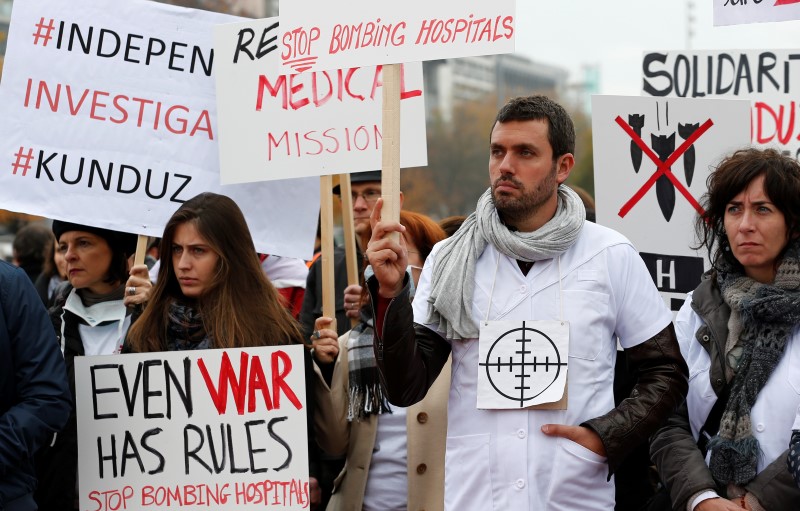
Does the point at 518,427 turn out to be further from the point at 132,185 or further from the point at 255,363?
the point at 132,185

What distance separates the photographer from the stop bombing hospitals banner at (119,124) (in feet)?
18.4

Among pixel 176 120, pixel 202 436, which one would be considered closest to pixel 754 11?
pixel 176 120

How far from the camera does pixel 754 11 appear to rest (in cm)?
518

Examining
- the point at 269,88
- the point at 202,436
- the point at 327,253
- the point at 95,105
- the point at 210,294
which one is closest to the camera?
the point at 202,436

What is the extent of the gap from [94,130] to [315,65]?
201cm

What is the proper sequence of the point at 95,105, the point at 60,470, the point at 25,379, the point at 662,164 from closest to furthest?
1. the point at 25,379
2. the point at 60,470
3. the point at 662,164
4. the point at 95,105

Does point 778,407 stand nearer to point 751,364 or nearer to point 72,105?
point 751,364

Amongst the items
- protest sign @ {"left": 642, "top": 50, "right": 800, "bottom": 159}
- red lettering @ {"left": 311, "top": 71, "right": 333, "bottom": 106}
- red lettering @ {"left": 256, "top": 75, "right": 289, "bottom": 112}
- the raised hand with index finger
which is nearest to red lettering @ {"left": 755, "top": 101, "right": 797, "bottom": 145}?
protest sign @ {"left": 642, "top": 50, "right": 800, "bottom": 159}

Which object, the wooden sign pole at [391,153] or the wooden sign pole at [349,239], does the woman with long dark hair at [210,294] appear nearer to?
the wooden sign pole at [349,239]

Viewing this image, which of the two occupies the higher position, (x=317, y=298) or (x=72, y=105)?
(x=72, y=105)

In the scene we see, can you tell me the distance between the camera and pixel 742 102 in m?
5.34

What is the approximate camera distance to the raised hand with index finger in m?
3.49

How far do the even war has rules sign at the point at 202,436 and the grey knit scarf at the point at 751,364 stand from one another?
1.44m

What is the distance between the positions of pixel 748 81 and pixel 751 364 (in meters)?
2.78
